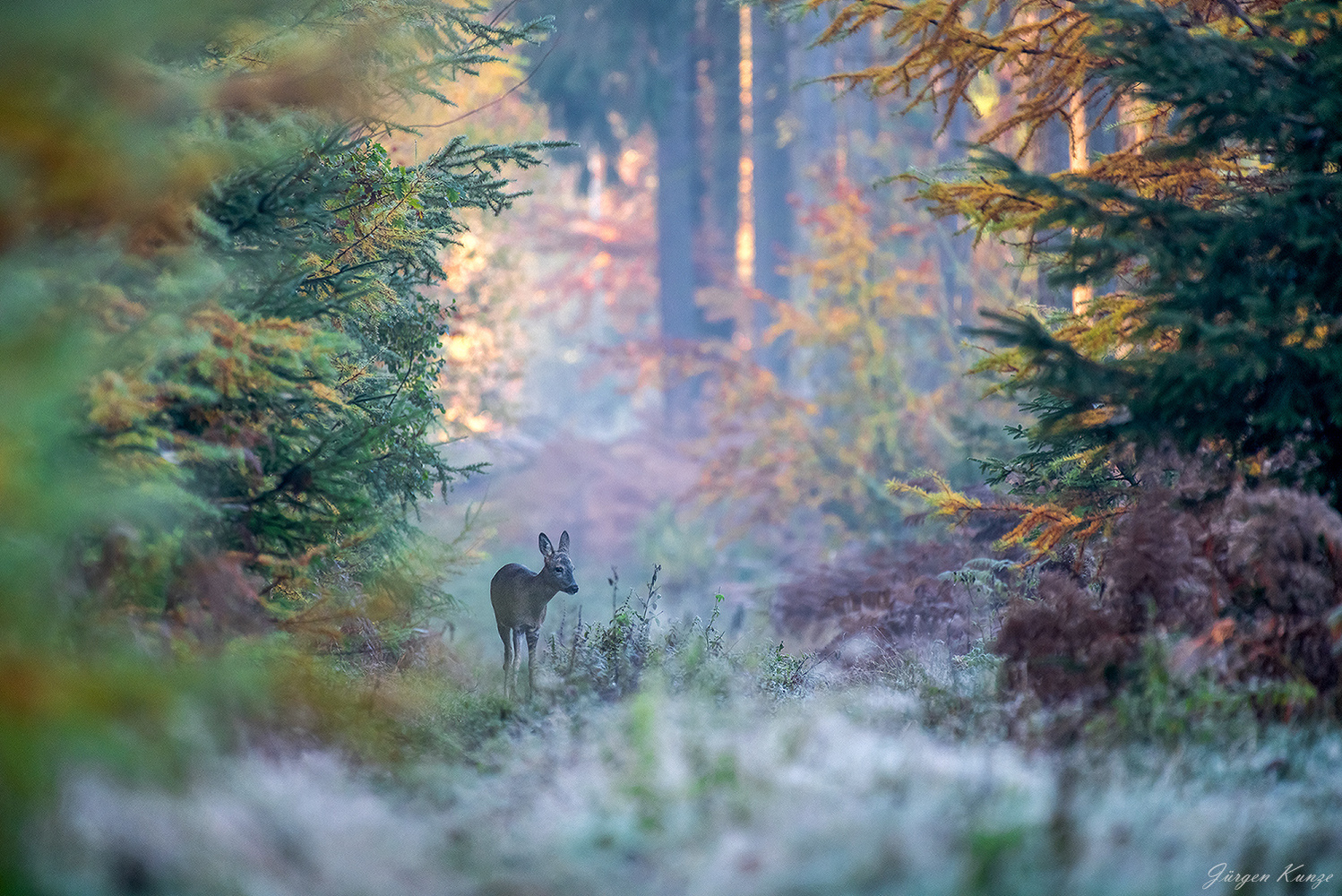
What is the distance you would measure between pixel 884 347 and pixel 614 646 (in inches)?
503

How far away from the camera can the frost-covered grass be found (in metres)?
3.26

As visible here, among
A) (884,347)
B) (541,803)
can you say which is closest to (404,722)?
(541,803)

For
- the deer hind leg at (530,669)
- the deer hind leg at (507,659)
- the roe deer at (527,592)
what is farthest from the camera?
the roe deer at (527,592)

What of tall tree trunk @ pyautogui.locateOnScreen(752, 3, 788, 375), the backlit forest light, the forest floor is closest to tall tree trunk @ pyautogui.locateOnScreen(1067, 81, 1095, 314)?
the backlit forest light

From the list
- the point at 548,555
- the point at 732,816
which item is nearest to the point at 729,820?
the point at 732,816

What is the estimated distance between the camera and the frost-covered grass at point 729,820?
326cm

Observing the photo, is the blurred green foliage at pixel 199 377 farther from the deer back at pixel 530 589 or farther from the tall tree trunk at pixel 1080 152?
the tall tree trunk at pixel 1080 152

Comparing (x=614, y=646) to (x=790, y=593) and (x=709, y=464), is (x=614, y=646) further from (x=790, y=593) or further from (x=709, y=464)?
(x=709, y=464)

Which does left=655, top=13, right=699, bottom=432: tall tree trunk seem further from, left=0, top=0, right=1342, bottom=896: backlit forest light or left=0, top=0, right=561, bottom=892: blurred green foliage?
left=0, top=0, right=561, bottom=892: blurred green foliage
